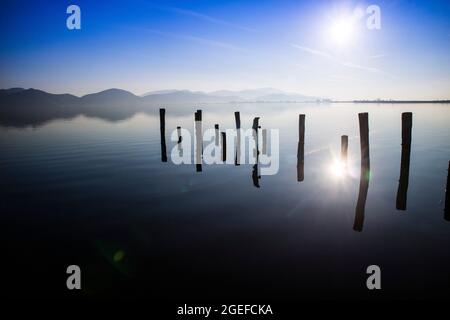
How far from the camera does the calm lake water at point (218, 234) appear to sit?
25.3ft

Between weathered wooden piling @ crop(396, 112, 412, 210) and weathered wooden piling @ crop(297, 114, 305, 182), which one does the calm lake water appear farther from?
weathered wooden piling @ crop(396, 112, 412, 210)

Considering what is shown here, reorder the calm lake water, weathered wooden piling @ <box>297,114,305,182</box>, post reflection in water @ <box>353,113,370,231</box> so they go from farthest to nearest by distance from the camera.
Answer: weathered wooden piling @ <box>297,114,305,182</box>, post reflection in water @ <box>353,113,370,231</box>, the calm lake water

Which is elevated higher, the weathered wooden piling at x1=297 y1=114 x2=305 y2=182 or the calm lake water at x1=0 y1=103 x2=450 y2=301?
the weathered wooden piling at x1=297 y1=114 x2=305 y2=182

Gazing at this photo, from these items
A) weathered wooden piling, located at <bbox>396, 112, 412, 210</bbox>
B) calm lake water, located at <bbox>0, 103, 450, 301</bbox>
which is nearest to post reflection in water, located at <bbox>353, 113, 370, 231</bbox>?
calm lake water, located at <bbox>0, 103, 450, 301</bbox>

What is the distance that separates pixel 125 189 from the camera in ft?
49.4

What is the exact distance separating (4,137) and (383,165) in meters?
38.9

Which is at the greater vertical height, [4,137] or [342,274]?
[4,137]

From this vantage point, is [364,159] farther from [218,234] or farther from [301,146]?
[218,234]

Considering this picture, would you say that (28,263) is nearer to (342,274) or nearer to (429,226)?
(342,274)

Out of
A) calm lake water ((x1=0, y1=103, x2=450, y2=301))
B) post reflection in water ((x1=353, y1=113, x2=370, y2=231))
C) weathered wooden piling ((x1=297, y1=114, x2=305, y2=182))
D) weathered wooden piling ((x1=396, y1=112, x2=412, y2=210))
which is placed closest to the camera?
calm lake water ((x1=0, y1=103, x2=450, y2=301))

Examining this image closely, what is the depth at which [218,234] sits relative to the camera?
10.3m

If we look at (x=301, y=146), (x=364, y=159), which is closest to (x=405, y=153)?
Answer: (x=364, y=159)

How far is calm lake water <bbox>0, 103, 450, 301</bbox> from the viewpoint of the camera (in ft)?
25.3

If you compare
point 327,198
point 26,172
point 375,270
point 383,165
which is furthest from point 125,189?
point 383,165
